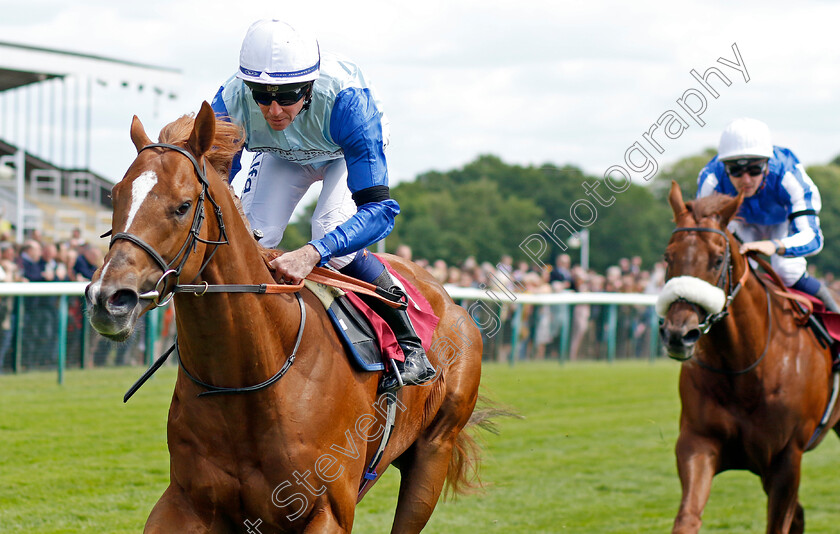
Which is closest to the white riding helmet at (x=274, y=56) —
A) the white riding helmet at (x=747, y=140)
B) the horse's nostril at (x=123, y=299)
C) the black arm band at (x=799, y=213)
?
the horse's nostril at (x=123, y=299)

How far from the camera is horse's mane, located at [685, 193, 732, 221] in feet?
16.7

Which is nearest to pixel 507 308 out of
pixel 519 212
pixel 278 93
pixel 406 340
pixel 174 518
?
pixel 406 340

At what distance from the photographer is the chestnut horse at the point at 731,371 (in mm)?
4895

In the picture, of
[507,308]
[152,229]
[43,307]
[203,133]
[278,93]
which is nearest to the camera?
[152,229]

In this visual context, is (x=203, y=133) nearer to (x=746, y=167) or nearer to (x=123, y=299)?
(x=123, y=299)

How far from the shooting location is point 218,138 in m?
3.18

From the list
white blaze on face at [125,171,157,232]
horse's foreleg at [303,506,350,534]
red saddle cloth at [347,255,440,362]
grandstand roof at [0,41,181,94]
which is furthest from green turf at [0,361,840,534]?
grandstand roof at [0,41,181,94]

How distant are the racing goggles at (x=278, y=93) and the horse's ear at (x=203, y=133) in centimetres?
42

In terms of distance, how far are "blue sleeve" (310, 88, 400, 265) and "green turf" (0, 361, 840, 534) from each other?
82.1 inches

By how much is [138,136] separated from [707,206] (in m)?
3.16

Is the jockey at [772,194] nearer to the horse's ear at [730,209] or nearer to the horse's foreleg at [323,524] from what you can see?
the horse's ear at [730,209]

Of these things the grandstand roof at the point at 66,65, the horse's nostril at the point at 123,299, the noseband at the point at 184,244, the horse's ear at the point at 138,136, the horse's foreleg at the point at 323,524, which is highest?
the grandstand roof at the point at 66,65

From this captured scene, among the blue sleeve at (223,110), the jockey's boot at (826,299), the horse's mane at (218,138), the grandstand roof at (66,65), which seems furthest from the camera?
the grandstand roof at (66,65)

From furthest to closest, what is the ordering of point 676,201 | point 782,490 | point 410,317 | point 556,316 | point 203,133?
point 556,316
point 676,201
point 782,490
point 410,317
point 203,133
